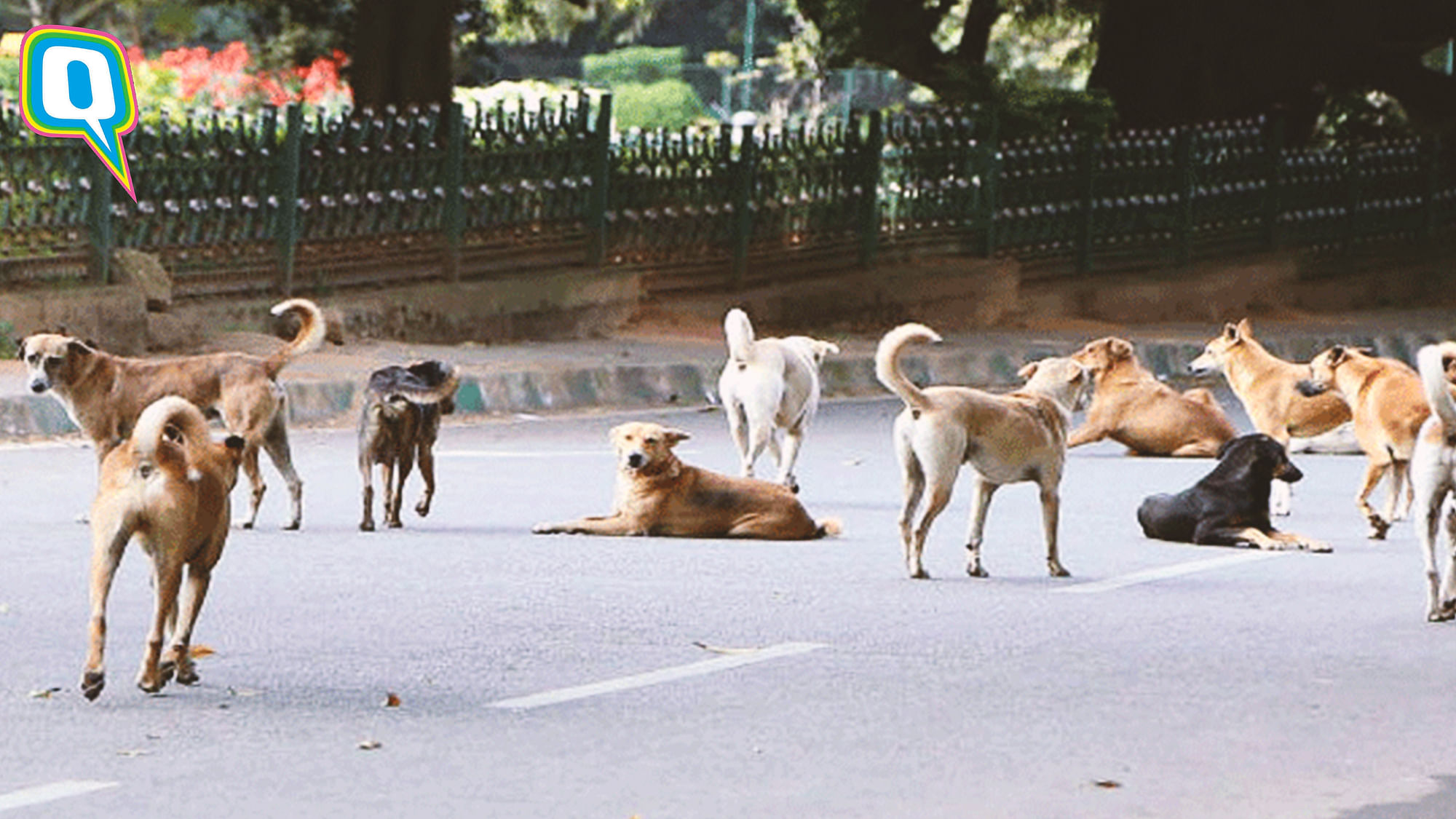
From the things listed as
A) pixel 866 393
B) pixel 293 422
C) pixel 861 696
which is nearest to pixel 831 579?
pixel 861 696

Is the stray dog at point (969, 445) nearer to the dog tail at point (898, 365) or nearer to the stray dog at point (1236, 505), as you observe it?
the dog tail at point (898, 365)

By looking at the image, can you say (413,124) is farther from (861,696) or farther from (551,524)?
(861,696)

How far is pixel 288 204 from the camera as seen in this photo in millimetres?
23906

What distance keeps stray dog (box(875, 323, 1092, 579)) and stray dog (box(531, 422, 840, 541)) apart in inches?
50.5

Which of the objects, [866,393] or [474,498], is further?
[866,393]

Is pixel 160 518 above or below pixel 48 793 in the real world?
above

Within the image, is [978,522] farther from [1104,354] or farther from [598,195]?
[598,195]

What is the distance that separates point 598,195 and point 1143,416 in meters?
A: 8.40

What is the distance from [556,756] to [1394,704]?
2.70 metres

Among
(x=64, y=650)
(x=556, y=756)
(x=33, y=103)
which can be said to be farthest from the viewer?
(x=33, y=103)

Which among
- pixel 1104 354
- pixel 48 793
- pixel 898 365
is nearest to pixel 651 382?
pixel 1104 354

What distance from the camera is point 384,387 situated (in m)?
14.7

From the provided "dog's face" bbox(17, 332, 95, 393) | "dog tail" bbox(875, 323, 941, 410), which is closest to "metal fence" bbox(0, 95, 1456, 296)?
"dog's face" bbox(17, 332, 95, 393)

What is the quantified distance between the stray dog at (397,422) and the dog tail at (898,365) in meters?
2.46
